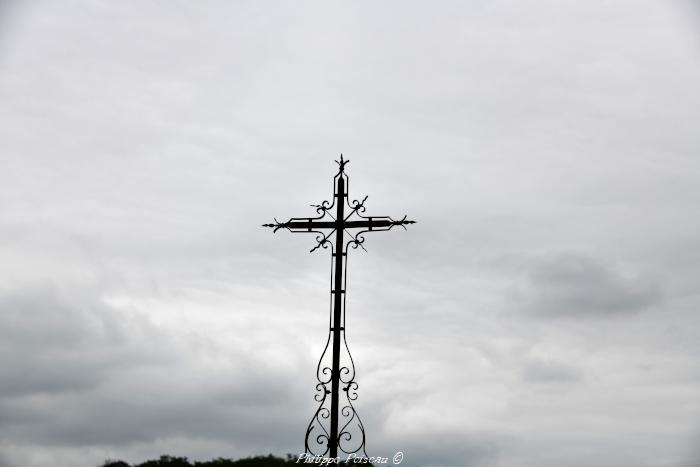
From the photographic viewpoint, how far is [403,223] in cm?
1511

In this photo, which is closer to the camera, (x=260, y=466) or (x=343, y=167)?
(x=260, y=466)

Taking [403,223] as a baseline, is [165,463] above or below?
below

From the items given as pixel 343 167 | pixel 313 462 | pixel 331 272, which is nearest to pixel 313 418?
pixel 313 462

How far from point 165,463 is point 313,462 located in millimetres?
1934

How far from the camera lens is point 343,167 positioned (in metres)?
15.6

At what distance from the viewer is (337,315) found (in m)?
14.8

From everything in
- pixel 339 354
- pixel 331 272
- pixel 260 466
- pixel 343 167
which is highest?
pixel 343 167

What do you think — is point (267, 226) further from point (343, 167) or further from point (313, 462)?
point (313, 462)

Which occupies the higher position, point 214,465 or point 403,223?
point 403,223

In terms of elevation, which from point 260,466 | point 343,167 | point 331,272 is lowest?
point 260,466

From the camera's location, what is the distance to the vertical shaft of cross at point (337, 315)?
1443 centimetres

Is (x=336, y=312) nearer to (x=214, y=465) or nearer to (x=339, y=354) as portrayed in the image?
(x=339, y=354)

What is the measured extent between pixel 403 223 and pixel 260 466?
366 cm

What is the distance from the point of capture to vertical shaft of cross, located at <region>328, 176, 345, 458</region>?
14.4 m
